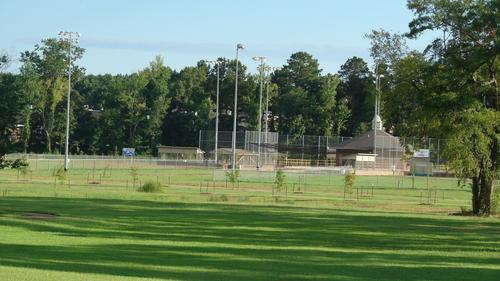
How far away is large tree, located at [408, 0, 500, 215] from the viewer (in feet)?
137

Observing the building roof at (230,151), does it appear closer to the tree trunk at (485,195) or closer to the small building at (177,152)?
the small building at (177,152)

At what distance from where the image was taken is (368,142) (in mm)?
116812

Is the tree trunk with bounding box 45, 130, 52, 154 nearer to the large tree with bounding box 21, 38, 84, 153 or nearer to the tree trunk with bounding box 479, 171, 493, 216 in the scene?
the large tree with bounding box 21, 38, 84, 153

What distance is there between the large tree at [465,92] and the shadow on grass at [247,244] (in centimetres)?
471

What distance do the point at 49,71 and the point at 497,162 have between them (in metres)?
101

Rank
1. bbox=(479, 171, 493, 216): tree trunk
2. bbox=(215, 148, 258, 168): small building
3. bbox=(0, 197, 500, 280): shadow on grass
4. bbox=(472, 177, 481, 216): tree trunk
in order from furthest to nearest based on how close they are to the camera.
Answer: bbox=(215, 148, 258, 168): small building → bbox=(472, 177, 481, 216): tree trunk → bbox=(479, 171, 493, 216): tree trunk → bbox=(0, 197, 500, 280): shadow on grass

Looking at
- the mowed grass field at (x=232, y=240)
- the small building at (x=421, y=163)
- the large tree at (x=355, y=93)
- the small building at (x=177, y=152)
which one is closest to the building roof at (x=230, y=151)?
the small building at (x=177, y=152)

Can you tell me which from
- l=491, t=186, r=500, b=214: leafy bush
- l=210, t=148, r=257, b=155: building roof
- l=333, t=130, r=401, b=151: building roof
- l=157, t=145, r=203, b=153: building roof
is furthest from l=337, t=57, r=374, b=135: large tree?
l=491, t=186, r=500, b=214: leafy bush

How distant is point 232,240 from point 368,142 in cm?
9334

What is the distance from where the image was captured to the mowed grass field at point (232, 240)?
17422 mm

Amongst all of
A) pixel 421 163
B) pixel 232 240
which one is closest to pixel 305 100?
pixel 421 163

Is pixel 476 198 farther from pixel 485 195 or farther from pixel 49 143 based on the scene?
pixel 49 143

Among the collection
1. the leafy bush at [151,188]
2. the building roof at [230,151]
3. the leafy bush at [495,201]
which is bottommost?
the leafy bush at [151,188]

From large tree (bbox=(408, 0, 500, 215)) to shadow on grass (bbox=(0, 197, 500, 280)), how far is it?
471 centimetres
